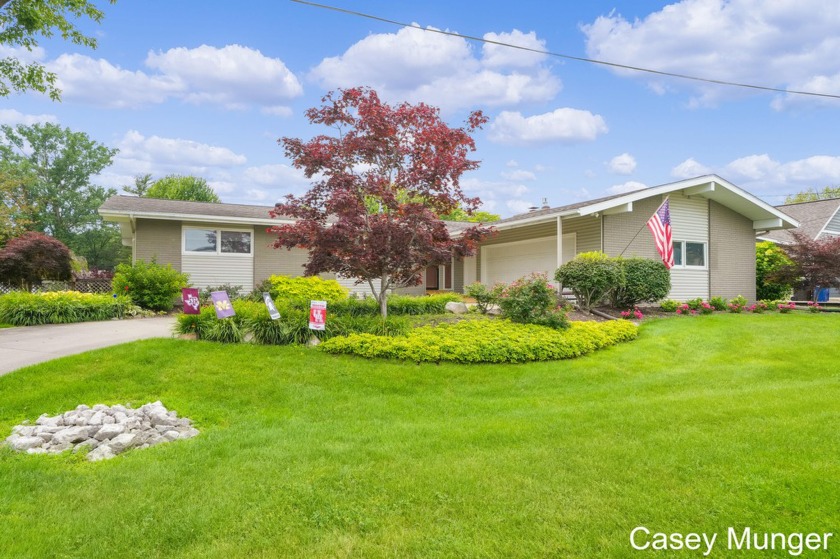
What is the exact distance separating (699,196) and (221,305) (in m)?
15.2

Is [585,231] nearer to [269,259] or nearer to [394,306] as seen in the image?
[394,306]

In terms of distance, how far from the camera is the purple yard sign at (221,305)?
7.79 meters

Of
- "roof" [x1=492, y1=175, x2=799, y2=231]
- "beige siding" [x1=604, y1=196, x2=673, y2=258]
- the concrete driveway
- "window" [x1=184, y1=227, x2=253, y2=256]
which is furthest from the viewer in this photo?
"window" [x1=184, y1=227, x2=253, y2=256]

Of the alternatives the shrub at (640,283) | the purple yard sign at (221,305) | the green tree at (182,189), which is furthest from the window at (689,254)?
the green tree at (182,189)

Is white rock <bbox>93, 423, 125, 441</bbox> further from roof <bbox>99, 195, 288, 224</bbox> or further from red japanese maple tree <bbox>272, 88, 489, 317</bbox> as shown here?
roof <bbox>99, 195, 288, 224</bbox>

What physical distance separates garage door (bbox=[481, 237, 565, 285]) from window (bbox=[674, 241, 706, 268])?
12.4 feet

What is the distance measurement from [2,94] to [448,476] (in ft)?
45.0

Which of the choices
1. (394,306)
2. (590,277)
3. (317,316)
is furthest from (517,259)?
(317,316)

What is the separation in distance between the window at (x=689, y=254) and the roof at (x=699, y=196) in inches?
62.8

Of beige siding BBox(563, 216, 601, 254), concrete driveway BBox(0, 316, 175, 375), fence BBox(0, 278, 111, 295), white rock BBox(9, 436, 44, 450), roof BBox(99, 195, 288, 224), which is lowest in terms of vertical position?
white rock BBox(9, 436, 44, 450)

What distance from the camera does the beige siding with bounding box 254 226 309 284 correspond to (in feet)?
57.7

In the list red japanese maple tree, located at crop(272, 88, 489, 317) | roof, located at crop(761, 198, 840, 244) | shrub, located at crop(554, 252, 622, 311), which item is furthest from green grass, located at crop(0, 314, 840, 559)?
roof, located at crop(761, 198, 840, 244)

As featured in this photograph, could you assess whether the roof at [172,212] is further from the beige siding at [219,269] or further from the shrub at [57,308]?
the shrub at [57,308]

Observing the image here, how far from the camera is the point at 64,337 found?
9.61 metres
